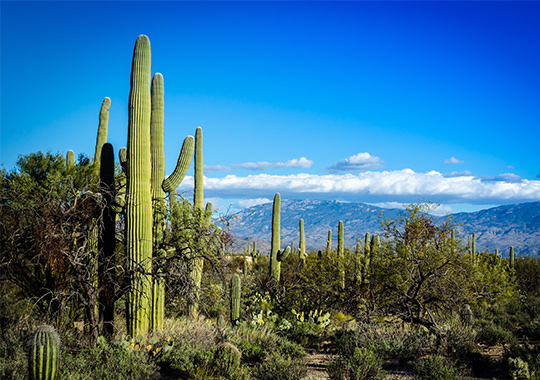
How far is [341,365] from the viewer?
8.98 m

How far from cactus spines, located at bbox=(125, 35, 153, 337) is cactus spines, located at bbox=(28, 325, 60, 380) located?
8.80ft

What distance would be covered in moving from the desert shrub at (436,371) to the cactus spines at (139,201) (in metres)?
5.56

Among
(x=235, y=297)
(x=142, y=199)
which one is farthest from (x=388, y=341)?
(x=142, y=199)

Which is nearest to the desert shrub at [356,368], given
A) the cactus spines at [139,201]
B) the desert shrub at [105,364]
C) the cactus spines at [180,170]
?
the desert shrub at [105,364]

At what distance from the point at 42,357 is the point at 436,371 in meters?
6.50

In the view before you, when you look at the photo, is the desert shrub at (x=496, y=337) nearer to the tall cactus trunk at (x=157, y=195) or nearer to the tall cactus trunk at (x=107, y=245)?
the tall cactus trunk at (x=157, y=195)

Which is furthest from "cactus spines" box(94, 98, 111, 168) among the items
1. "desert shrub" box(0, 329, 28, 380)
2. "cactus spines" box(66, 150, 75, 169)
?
"desert shrub" box(0, 329, 28, 380)

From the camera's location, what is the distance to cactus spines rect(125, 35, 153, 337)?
966 cm

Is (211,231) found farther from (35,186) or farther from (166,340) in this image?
(35,186)

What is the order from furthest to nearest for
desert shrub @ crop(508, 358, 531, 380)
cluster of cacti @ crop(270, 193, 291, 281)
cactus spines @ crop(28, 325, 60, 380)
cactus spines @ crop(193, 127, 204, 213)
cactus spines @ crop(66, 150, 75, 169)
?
cluster of cacti @ crop(270, 193, 291, 281) < cactus spines @ crop(193, 127, 204, 213) < cactus spines @ crop(66, 150, 75, 169) < desert shrub @ crop(508, 358, 531, 380) < cactus spines @ crop(28, 325, 60, 380)

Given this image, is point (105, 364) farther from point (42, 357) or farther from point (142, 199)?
point (142, 199)

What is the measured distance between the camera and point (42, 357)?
22.4 feet

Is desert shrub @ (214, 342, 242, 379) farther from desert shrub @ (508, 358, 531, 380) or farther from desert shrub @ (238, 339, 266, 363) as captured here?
desert shrub @ (508, 358, 531, 380)

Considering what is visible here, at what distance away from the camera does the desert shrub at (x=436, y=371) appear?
795 centimetres
